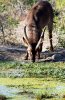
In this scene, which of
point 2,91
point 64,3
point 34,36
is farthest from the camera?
point 64,3

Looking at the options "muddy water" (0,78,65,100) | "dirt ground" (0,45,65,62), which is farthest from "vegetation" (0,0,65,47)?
"muddy water" (0,78,65,100)

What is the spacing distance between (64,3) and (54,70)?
6.68 metres

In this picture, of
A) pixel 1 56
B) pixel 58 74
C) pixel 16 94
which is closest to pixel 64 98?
pixel 16 94

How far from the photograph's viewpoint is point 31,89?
10516mm

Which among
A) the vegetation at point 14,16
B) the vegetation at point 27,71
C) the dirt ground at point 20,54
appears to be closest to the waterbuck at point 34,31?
the dirt ground at point 20,54

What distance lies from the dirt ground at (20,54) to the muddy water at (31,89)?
3.17 m

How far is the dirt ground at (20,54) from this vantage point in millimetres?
15027

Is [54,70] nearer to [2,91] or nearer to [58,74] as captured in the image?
[58,74]

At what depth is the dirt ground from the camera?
15.0 m

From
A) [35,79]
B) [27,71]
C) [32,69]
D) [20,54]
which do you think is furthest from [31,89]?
[20,54]

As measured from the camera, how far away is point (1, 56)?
15.1 m

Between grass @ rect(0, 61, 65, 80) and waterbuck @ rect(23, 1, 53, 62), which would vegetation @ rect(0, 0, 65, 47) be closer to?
waterbuck @ rect(23, 1, 53, 62)

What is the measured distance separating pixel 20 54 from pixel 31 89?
5.07 metres

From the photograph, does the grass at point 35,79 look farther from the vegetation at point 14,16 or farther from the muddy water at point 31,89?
the vegetation at point 14,16
